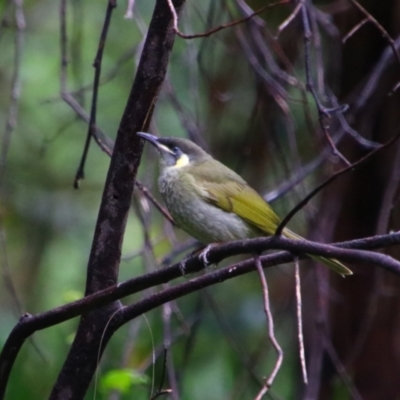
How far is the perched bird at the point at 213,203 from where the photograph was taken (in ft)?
13.4

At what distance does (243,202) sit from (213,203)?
14 cm

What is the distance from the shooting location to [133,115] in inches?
112

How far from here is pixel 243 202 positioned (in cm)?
418

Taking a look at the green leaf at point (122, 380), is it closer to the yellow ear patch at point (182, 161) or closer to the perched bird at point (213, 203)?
the perched bird at point (213, 203)

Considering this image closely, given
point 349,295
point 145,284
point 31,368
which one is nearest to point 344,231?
point 349,295

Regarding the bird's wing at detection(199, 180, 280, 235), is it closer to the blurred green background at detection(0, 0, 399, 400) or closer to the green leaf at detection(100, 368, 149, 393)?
the blurred green background at detection(0, 0, 399, 400)

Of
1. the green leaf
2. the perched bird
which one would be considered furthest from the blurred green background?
the perched bird

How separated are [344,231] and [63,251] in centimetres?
232

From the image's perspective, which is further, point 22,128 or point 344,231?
point 22,128

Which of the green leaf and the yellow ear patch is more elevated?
the yellow ear patch

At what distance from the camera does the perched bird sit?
4.08 meters

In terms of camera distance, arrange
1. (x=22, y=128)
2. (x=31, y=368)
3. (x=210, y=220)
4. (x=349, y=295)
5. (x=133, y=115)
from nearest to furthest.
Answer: (x=133, y=115), (x=210, y=220), (x=349, y=295), (x=31, y=368), (x=22, y=128)

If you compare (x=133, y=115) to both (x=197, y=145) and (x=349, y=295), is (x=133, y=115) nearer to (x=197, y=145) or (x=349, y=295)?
(x=197, y=145)

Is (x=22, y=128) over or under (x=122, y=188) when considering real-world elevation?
over
